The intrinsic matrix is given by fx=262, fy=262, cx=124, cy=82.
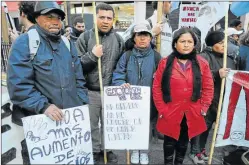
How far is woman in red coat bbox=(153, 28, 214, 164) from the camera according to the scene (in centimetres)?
283

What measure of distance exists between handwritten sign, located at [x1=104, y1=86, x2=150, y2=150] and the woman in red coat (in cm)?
21

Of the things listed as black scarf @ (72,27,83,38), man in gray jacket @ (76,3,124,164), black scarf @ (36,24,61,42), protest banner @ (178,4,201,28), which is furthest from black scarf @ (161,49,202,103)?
black scarf @ (72,27,83,38)

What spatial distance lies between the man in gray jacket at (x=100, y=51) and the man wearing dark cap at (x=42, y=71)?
481 millimetres

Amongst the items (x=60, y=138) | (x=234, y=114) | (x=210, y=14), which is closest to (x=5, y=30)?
(x=60, y=138)

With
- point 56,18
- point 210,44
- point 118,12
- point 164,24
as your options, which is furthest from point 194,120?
point 118,12

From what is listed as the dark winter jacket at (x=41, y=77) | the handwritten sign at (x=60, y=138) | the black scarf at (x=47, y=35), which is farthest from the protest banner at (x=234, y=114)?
the black scarf at (x=47, y=35)

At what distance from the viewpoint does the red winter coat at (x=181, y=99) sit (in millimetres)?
2842

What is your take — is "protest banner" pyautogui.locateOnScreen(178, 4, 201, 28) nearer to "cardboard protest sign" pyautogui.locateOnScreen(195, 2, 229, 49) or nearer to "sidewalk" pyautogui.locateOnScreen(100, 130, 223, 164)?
"cardboard protest sign" pyautogui.locateOnScreen(195, 2, 229, 49)

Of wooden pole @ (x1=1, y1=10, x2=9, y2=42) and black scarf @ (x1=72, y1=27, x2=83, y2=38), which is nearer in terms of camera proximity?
black scarf @ (x1=72, y1=27, x2=83, y2=38)

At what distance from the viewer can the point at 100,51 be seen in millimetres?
2865

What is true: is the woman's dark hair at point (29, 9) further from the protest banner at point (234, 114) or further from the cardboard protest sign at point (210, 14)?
the protest banner at point (234, 114)

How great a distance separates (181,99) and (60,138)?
4.41 feet

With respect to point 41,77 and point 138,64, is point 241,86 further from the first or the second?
point 41,77

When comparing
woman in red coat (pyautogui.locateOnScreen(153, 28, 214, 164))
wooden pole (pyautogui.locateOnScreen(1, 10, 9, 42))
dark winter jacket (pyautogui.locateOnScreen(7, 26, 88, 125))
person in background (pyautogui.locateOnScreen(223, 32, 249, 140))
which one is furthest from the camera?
wooden pole (pyautogui.locateOnScreen(1, 10, 9, 42))
